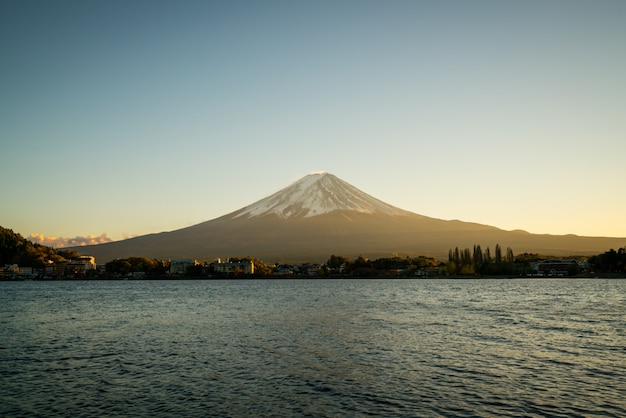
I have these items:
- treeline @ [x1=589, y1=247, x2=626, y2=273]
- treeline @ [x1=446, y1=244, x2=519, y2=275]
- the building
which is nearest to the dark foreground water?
treeline @ [x1=446, y1=244, x2=519, y2=275]

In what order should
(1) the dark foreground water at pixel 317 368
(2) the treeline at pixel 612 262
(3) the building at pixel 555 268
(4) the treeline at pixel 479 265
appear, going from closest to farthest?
1. (1) the dark foreground water at pixel 317 368
2. (2) the treeline at pixel 612 262
3. (4) the treeline at pixel 479 265
4. (3) the building at pixel 555 268

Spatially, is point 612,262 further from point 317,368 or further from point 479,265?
point 317,368

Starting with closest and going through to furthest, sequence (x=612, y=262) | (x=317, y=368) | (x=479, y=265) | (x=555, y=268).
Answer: (x=317, y=368)
(x=612, y=262)
(x=479, y=265)
(x=555, y=268)

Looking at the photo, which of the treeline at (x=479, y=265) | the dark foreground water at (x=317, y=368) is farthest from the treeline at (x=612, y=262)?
the dark foreground water at (x=317, y=368)

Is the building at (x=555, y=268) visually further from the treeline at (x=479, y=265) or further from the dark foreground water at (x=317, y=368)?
the dark foreground water at (x=317, y=368)

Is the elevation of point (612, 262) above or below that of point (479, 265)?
above

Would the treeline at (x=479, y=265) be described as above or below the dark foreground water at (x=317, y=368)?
above

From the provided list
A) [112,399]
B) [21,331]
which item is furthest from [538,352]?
[21,331]

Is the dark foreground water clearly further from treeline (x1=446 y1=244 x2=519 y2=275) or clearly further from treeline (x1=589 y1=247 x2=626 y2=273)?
treeline (x1=589 y1=247 x2=626 y2=273)

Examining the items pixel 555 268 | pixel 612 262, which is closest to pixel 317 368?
pixel 612 262

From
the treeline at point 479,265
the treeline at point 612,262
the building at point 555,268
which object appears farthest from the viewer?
the building at point 555,268

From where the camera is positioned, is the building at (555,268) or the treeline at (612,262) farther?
the building at (555,268)

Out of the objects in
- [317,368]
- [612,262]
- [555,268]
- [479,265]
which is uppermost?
[612,262]

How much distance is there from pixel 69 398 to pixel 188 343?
13.2 meters
